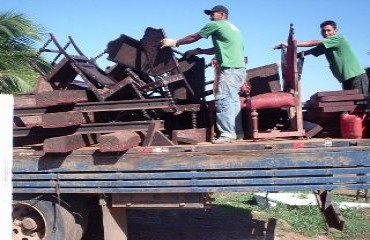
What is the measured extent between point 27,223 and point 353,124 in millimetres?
3852

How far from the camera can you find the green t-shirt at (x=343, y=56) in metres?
5.21

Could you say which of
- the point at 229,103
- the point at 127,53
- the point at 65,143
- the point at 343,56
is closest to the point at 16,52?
the point at 127,53

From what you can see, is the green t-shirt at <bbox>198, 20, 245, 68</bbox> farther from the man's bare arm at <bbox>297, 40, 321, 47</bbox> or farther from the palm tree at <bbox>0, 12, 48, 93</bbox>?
the palm tree at <bbox>0, 12, 48, 93</bbox>

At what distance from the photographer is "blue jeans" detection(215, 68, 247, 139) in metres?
4.90

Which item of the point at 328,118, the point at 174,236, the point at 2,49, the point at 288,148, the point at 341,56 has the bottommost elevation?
the point at 174,236

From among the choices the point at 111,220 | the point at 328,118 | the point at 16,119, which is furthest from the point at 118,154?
the point at 328,118

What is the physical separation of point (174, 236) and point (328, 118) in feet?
10.4

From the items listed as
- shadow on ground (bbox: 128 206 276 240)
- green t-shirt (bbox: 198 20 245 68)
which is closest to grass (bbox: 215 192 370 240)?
shadow on ground (bbox: 128 206 276 240)

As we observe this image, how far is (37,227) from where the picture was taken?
508 centimetres

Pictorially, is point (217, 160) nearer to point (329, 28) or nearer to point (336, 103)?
point (336, 103)

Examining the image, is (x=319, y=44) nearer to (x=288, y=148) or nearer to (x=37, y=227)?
(x=288, y=148)

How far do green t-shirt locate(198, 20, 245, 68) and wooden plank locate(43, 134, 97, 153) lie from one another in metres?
1.86

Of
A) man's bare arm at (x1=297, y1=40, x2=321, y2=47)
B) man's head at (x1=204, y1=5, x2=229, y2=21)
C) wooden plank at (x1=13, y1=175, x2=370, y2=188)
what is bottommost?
wooden plank at (x1=13, y1=175, x2=370, y2=188)

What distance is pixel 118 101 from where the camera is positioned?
4.83 metres
